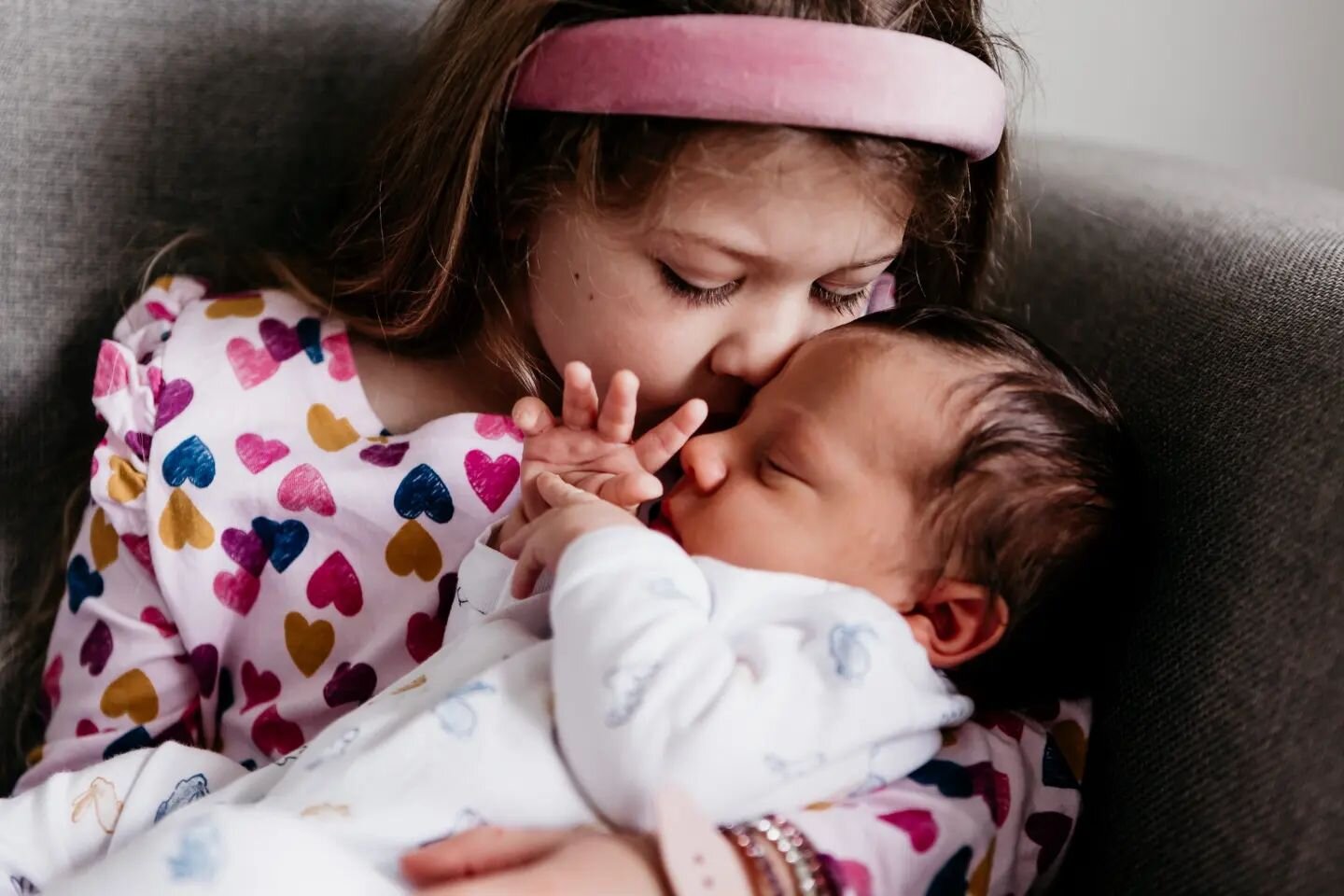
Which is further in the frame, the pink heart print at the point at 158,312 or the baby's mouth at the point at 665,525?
the pink heart print at the point at 158,312

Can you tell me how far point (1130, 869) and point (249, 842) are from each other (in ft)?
1.67

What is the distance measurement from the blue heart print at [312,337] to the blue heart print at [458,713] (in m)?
0.45

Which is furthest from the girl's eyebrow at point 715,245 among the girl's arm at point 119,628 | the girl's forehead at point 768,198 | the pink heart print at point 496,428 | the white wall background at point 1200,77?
the white wall background at point 1200,77

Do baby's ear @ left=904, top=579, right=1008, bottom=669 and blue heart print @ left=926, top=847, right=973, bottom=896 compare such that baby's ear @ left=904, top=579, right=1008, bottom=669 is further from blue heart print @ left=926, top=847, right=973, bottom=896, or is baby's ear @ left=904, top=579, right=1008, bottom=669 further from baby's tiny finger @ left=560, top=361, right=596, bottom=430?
baby's tiny finger @ left=560, top=361, right=596, bottom=430

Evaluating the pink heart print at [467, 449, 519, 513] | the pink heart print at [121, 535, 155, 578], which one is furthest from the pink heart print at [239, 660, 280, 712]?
the pink heart print at [467, 449, 519, 513]

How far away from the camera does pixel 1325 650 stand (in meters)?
0.63

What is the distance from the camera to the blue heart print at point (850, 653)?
66 cm

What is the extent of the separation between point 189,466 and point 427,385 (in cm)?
21

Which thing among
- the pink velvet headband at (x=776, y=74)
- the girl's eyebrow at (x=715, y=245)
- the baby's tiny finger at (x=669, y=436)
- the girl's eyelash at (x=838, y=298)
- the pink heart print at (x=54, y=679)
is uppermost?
the pink velvet headband at (x=776, y=74)

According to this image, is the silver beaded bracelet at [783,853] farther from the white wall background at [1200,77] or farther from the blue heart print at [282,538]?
the white wall background at [1200,77]

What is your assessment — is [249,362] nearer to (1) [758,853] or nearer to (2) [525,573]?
(2) [525,573]

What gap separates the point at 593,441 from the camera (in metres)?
0.80

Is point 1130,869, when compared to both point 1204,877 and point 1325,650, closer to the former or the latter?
point 1204,877

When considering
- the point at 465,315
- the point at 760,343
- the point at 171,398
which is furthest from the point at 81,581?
the point at 760,343
